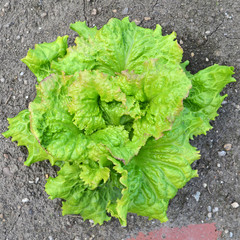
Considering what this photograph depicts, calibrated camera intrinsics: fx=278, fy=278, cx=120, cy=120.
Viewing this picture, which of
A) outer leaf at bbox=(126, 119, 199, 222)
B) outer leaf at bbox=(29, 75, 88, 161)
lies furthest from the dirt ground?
outer leaf at bbox=(29, 75, 88, 161)

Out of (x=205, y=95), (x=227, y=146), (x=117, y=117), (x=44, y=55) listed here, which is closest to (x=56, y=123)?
(x=117, y=117)

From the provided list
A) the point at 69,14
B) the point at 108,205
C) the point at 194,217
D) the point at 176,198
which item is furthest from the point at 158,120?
the point at 69,14

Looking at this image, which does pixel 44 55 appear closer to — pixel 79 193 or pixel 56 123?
pixel 56 123

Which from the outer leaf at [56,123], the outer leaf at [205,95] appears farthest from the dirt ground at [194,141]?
the outer leaf at [56,123]

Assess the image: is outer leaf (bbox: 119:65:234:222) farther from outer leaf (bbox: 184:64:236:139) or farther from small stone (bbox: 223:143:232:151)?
small stone (bbox: 223:143:232:151)

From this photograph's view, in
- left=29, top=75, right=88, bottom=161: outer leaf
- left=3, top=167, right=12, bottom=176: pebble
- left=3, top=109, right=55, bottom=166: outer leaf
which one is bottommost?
left=3, top=167, right=12, bottom=176: pebble

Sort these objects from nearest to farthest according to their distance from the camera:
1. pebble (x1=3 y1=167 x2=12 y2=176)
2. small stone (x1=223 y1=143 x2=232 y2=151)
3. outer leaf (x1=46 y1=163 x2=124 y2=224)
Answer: outer leaf (x1=46 y1=163 x2=124 y2=224) < small stone (x1=223 y1=143 x2=232 y2=151) < pebble (x1=3 y1=167 x2=12 y2=176)

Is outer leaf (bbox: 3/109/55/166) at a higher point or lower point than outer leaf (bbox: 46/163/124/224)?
higher

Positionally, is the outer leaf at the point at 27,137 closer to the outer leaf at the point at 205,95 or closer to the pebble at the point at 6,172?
the pebble at the point at 6,172
